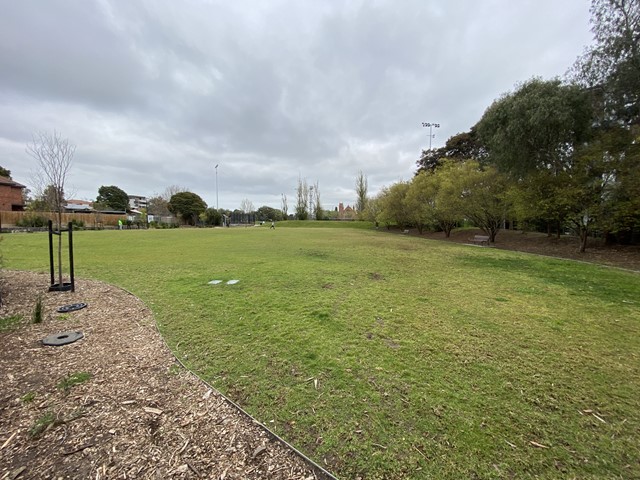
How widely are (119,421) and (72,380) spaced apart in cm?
95

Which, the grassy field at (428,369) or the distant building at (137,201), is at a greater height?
the distant building at (137,201)

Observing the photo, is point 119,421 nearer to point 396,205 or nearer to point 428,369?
point 428,369

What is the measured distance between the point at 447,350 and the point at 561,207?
13.1 m

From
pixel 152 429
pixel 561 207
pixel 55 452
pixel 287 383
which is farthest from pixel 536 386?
pixel 561 207

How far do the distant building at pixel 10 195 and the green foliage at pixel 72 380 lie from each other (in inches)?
1880

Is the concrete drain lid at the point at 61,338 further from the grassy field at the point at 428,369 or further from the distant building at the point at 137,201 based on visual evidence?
the distant building at the point at 137,201

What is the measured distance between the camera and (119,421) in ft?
6.60

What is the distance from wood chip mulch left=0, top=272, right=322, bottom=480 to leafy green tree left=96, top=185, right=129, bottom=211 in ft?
256

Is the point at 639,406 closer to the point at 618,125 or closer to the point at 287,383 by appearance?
the point at 287,383

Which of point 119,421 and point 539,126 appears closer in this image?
point 119,421

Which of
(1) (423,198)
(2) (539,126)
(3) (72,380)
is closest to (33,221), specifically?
(3) (72,380)

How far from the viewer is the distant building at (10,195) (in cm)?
3325

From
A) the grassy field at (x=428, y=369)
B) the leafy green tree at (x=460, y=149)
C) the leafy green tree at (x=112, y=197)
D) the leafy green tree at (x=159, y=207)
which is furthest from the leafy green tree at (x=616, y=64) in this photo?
the leafy green tree at (x=112, y=197)

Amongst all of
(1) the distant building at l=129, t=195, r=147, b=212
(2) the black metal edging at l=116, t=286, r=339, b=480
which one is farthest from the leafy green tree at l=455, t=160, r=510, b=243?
(1) the distant building at l=129, t=195, r=147, b=212
